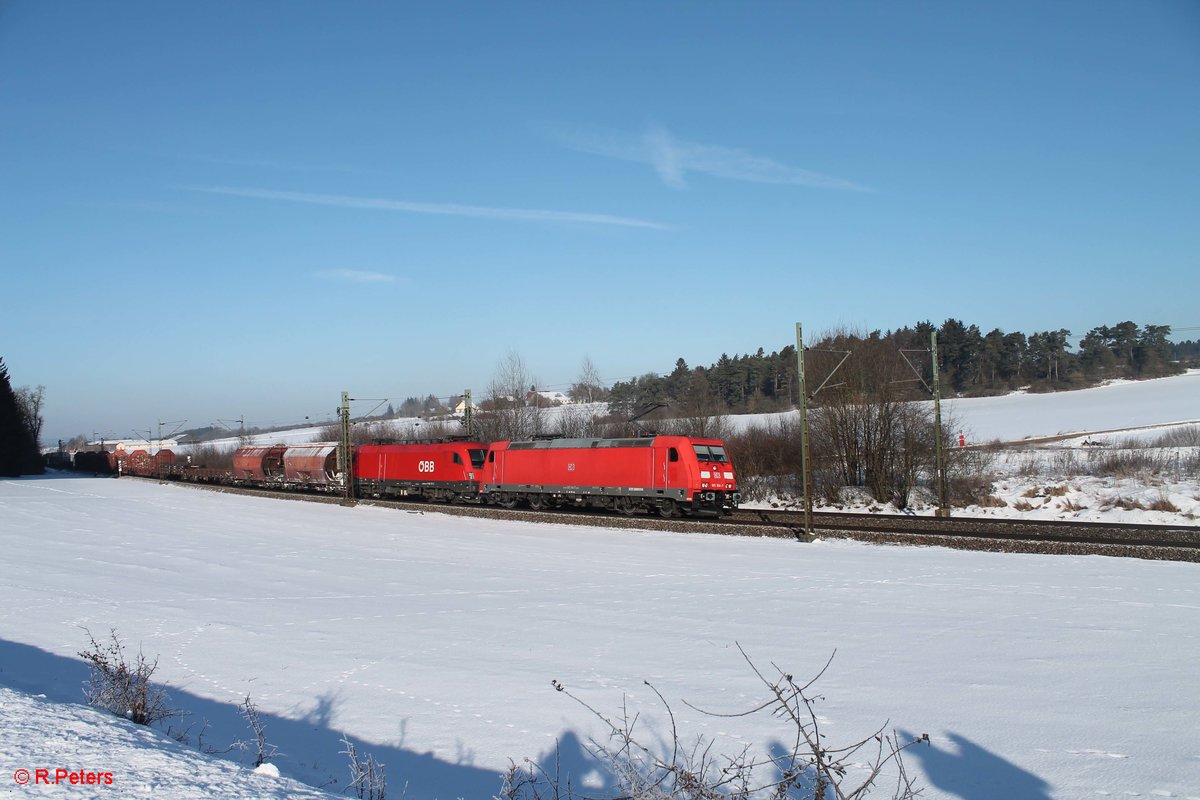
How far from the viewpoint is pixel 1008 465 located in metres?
36.2

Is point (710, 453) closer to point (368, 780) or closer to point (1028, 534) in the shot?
point (1028, 534)

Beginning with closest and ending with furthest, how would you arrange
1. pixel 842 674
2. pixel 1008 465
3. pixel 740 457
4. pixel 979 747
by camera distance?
1. pixel 979 747
2. pixel 842 674
3. pixel 1008 465
4. pixel 740 457

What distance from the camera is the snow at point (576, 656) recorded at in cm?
671

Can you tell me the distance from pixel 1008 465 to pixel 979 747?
32.5 metres

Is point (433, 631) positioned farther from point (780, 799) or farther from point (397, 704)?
point (780, 799)

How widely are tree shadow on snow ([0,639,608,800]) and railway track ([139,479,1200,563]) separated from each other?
15234mm

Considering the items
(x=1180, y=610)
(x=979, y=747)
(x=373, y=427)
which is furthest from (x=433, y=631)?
(x=373, y=427)

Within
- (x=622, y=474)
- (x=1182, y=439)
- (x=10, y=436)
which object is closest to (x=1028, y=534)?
(x=622, y=474)

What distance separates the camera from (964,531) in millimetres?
21938

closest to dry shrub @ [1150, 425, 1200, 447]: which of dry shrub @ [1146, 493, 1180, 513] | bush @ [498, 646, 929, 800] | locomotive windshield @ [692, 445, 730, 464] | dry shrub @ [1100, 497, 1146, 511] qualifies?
dry shrub @ [1100, 497, 1146, 511]

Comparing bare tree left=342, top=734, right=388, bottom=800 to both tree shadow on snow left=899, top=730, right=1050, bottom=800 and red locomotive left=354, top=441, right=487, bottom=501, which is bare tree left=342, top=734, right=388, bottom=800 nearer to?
tree shadow on snow left=899, top=730, right=1050, bottom=800

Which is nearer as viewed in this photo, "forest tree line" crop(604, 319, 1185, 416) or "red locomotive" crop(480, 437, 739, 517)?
"red locomotive" crop(480, 437, 739, 517)

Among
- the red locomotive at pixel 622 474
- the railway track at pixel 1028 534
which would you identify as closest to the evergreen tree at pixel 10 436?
the red locomotive at pixel 622 474

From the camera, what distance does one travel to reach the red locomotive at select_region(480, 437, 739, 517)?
26.7 meters
